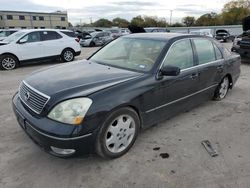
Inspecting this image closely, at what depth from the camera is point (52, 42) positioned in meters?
9.74

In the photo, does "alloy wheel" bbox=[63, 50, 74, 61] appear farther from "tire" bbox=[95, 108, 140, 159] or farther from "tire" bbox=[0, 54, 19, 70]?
→ "tire" bbox=[95, 108, 140, 159]

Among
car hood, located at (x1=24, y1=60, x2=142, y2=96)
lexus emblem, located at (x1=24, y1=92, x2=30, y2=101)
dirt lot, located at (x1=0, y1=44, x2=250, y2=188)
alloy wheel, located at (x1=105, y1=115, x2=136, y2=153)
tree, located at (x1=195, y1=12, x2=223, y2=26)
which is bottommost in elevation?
dirt lot, located at (x1=0, y1=44, x2=250, y2=188)

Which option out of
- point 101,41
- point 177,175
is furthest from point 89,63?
point 101,41

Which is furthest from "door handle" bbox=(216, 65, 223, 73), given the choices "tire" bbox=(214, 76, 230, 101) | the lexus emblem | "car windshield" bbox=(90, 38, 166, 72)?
the lexus emblem

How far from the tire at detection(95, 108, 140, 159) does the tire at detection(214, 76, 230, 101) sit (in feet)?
8.15

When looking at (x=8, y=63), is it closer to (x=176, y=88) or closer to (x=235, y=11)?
(x=176, y=88)

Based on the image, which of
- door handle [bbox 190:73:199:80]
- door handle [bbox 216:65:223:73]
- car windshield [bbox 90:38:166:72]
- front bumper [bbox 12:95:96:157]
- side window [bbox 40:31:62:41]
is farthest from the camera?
side window [bbox 40:31:62:41]

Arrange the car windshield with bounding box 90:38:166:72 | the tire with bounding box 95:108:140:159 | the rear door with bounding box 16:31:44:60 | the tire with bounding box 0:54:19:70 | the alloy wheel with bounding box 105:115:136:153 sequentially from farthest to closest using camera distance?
1. the rear door with bounding box 16:31:44:60
2. the tire with bounding box 0:54:19:70
3. the car windshield with bounding box 90:38:166:72
4. the alloy wheel with bounding box 105:115:136:153
5. the tire with bounding box 95:108:140:159

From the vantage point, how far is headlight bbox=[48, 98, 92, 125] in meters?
2.40

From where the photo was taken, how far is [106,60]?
148 inches

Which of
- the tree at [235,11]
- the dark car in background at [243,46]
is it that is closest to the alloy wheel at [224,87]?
the dark car in background at [243,46]

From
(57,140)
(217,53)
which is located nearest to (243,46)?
(217,53)

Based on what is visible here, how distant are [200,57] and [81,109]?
249 cm

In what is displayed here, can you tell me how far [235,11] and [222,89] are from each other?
69618 mm
